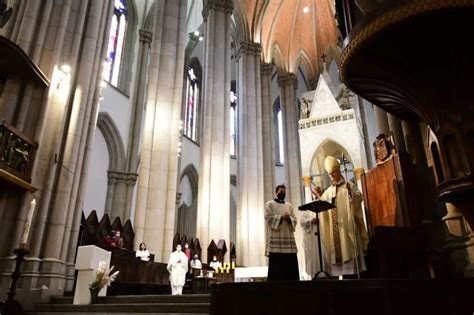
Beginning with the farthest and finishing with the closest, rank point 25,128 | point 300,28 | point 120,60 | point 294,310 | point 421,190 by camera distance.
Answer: point 300,28, point 120,60, point 25,128, point 421,190, point 294,310

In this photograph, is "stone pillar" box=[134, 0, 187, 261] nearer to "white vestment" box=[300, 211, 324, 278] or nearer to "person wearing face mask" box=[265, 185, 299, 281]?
"white vestment" box=[300, 211, 324, 278]

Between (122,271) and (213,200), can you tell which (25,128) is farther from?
(213,200)

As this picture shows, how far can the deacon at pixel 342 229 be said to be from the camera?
5.15 meters

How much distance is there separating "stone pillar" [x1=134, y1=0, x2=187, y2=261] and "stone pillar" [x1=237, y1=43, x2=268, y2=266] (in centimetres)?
555

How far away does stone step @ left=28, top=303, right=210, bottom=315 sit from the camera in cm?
493

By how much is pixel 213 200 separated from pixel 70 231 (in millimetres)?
6074

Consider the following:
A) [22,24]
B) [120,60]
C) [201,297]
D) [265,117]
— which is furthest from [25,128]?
[265,117]

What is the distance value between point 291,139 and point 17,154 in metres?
15.3

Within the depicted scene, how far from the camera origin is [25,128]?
7.10 meters

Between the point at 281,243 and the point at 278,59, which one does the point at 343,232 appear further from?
the point at 278,59

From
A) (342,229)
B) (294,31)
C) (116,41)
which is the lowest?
(342,229)

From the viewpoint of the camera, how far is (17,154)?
6461 mm

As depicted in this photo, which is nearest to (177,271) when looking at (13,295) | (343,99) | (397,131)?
(13,295)

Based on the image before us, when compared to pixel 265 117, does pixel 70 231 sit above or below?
below
